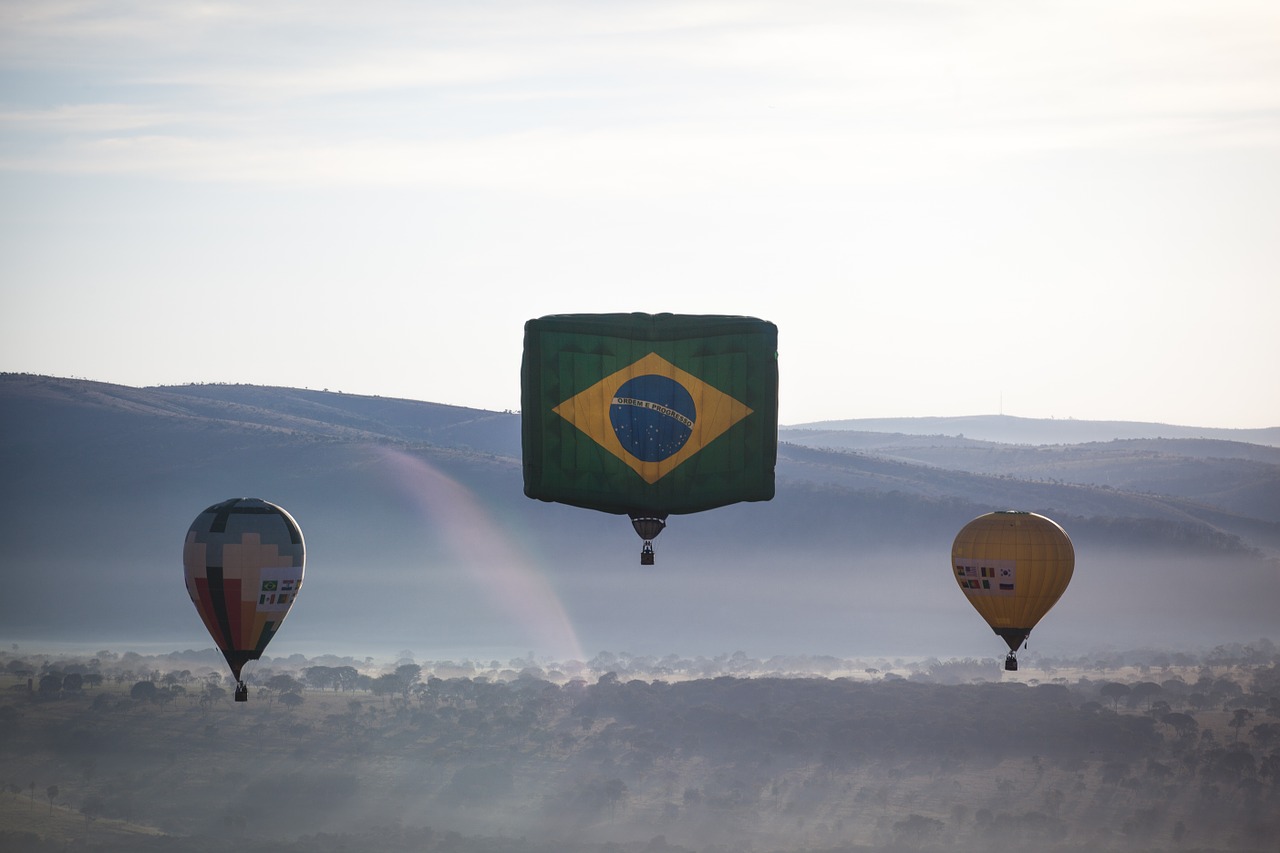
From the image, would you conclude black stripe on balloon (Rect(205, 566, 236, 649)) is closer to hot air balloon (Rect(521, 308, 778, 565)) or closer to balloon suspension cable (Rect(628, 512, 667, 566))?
balloon suspension cable (Rect(628, 512, 667, 566))

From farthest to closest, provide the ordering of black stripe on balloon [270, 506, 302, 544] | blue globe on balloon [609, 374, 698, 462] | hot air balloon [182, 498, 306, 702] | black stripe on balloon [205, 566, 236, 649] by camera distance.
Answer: black stripe on balloon [270, 506, 302, 544]
hot air balloon [182, 498, 306, 702]
black stripe on balloon [205, 566, 236, 649]
blue globe on balloon [609, 374, 698, 462]

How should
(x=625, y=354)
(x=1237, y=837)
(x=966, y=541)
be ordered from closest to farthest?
(x=625, y=354) → (x=966, y=541) → (x=1237, y=837)

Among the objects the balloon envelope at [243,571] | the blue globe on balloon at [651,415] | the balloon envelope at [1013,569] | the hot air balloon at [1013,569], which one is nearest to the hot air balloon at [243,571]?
the balloon envelope at [243,571]

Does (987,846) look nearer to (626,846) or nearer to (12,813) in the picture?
(626,846)

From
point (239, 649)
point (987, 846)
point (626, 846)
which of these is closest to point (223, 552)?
point (239, 649)

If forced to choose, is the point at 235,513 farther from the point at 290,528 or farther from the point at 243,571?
the point at 243,571

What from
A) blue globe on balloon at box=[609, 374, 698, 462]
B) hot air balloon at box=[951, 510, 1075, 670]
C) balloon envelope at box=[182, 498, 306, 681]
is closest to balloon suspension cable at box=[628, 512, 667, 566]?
blue globe on balloon at box=[609, 374, 698, 462]

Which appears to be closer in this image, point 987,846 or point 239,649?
point 239,649

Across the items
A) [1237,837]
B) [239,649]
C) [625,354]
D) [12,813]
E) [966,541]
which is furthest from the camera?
[1237,837]
